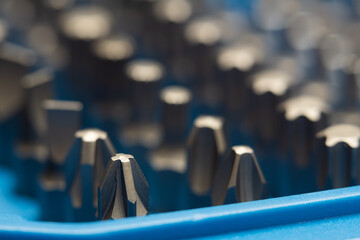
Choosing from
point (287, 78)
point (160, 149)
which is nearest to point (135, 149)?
point (160, 149)

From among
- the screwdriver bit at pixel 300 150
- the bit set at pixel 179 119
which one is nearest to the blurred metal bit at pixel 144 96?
the bit set at pixel 179 119

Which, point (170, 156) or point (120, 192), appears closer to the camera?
point (120, 192)

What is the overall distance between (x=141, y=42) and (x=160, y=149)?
16 centimetres

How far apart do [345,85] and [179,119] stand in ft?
0.44

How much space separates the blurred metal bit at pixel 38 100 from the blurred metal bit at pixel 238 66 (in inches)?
4.8

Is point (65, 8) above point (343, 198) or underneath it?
above

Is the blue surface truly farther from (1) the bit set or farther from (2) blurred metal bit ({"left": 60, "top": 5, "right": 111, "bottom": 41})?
(2) blurred metal bit ({"left": 60, "top": 5, "right": 111, "bottom": 41})

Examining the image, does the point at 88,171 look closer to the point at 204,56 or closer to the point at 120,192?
the point at 120,192

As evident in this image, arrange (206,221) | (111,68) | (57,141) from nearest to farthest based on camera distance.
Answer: (206,221)
(57,141)
(111,68)

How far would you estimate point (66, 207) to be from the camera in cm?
30

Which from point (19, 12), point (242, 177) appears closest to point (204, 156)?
point (242, 177)

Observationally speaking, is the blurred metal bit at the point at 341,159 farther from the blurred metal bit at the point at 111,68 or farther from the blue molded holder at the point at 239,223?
the blurred metal bit at the point at 111,68

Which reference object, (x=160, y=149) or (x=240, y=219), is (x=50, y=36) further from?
(x=240, y=219)

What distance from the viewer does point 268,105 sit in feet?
1.24
